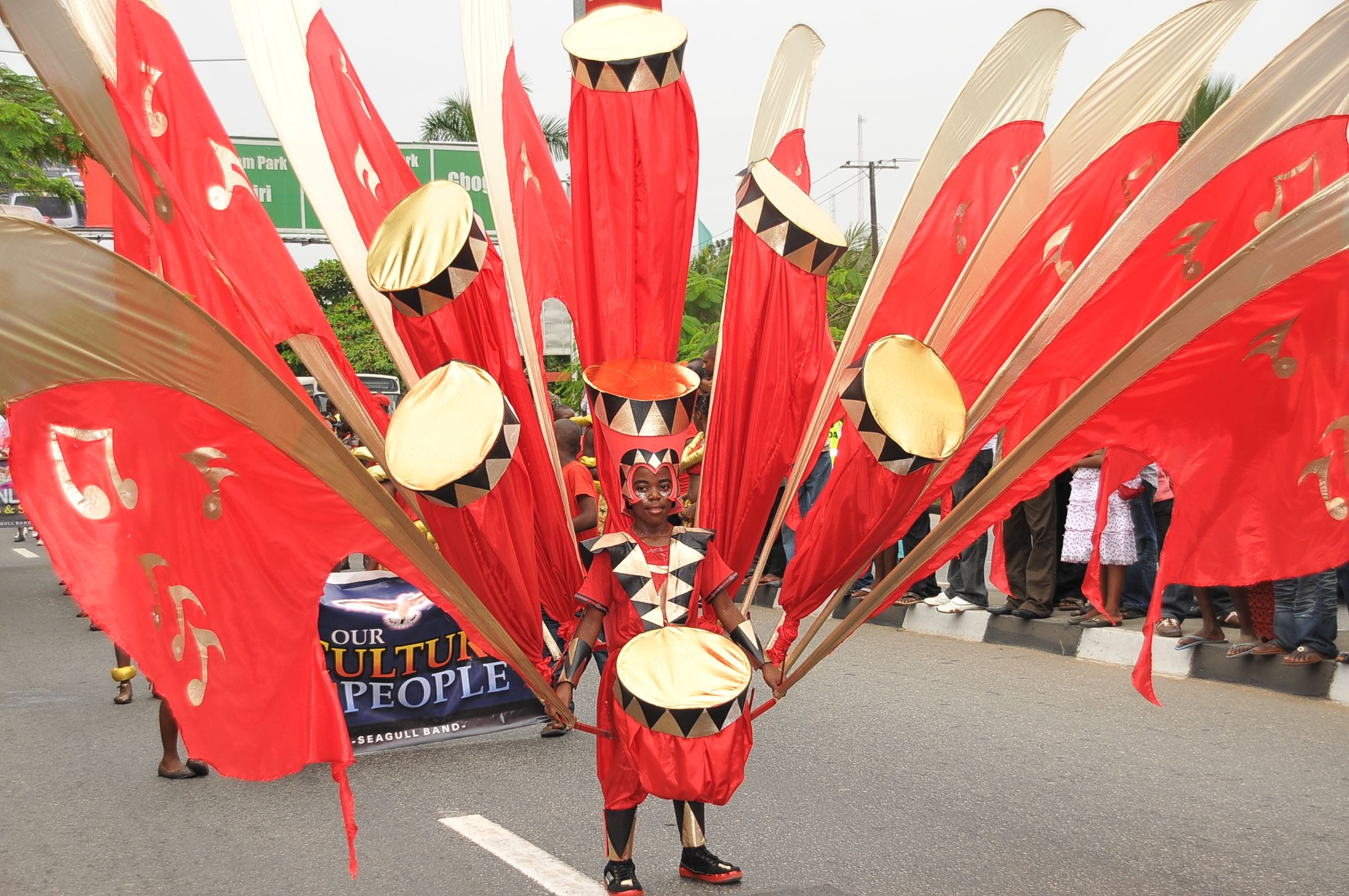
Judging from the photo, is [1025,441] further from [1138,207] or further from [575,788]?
[575,788]

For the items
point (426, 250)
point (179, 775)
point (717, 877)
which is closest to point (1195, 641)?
point (717, 877)

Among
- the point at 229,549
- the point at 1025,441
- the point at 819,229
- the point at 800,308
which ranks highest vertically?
the point at 819,229

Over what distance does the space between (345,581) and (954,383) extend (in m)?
4.09

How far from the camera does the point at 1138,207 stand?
9.89 ft

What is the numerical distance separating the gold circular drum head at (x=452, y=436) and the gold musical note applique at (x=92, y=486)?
1.98ft

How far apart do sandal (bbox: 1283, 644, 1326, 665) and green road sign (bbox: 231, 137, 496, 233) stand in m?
12.4

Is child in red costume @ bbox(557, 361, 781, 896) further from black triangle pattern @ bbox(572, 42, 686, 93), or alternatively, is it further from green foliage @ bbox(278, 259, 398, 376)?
green foliage @ bbox(278, 259, 398, 376)

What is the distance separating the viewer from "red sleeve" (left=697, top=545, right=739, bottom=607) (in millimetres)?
3543

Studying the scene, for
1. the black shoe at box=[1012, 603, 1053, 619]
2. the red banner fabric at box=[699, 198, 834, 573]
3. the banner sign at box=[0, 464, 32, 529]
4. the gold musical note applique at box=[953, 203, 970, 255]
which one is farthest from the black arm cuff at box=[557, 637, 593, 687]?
the banner sign at box=[0, 464, 32, 529]

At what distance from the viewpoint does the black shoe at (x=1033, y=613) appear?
26.5ft

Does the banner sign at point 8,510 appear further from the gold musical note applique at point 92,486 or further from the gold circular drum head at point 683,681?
the gold circular drum head at point 683,681

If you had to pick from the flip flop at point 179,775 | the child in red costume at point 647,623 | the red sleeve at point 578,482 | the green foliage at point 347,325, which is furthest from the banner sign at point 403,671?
the green foliage at point 347,325


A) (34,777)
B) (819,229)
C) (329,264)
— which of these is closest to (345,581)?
(34,777)

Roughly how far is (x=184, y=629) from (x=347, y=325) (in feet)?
119
